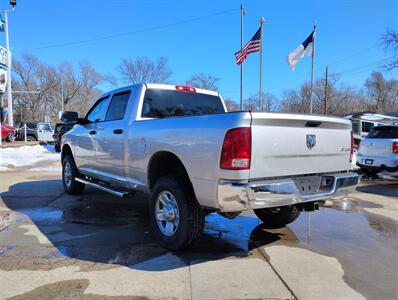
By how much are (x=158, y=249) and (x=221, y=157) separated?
1579 millimetres

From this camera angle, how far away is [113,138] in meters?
5.49

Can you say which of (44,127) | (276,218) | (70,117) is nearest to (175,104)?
(276,218)

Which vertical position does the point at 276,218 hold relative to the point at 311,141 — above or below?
below

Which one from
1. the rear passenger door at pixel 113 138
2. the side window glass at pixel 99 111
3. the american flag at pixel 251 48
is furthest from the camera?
the american flag at pixel 251 48

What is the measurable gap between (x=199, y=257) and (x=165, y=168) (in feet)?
4.04

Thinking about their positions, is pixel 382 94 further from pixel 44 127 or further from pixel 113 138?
pixel 113 138

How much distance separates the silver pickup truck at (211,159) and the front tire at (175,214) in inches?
0.4

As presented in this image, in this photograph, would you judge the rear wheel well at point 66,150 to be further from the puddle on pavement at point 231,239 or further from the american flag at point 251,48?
the american flag at point 251,48

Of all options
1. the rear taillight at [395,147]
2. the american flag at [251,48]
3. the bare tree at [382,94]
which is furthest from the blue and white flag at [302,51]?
the bare tree at [382,94]

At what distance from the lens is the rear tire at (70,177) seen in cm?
745

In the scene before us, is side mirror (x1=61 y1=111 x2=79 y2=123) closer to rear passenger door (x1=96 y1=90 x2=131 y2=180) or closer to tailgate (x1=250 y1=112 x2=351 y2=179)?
rear passenger door (x1=96 y1=90 x2=131 y2=180)

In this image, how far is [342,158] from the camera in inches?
172

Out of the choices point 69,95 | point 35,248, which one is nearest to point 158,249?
point 35,248

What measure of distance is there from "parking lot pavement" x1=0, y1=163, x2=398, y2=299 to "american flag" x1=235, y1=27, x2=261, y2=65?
14440 millimetres
